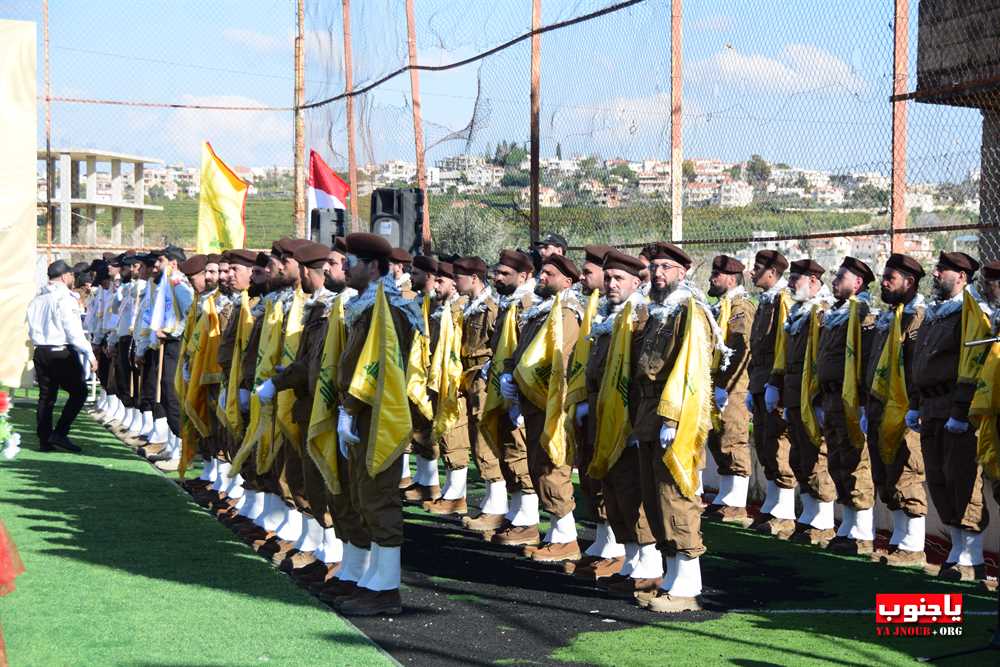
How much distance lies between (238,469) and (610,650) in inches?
152

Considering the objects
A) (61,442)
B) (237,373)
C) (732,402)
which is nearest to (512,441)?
(237,373)

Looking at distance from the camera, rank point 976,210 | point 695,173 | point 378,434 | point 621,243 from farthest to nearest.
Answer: point 621,243
point 695,173
point 976,210
point 378,434

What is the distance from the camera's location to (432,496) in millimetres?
12367

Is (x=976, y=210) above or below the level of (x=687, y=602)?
above

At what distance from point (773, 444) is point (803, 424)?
0.73 metres

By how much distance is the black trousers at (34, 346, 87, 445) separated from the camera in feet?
48.1

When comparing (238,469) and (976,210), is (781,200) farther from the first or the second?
(238,469)

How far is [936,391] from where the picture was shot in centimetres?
888

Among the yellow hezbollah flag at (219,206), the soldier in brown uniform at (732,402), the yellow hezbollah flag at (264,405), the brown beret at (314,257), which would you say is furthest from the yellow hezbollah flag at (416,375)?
the yellow hezbollah flag at (219,206)

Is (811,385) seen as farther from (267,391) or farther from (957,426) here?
(267,391)

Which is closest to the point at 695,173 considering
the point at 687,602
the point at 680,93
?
the point at 680,93

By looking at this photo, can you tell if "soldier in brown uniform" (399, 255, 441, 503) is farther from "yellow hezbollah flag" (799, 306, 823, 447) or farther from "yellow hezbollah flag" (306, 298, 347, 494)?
"yellow hezbollah flag" (306, 298, 347, 494)

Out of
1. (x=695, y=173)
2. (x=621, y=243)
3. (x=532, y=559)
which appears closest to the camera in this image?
(x=532, y=559)

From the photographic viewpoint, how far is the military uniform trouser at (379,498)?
299 inches
